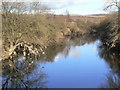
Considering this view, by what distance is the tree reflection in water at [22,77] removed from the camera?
12992mm

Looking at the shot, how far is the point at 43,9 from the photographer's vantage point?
33469mm

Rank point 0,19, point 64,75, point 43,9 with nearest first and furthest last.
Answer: point 64,75 < point 0,19 < point 43,9

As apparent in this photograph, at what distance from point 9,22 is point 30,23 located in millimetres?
3113

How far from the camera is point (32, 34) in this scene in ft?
78.1

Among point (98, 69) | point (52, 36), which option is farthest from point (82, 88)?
point (52, 36)

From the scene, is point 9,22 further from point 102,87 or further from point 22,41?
point 102,87

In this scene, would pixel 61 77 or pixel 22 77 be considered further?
pixel 61 77

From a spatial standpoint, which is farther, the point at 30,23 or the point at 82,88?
the point at 30,23

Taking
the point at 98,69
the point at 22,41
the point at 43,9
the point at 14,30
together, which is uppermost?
the point at 43,9

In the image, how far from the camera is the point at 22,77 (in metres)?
14.5

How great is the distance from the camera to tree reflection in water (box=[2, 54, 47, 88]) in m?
13.0

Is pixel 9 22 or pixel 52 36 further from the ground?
pixel 9 22

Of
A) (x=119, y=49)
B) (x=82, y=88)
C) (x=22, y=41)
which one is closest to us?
(x=82, y=88)

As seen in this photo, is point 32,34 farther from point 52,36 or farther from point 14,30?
point 52,36
